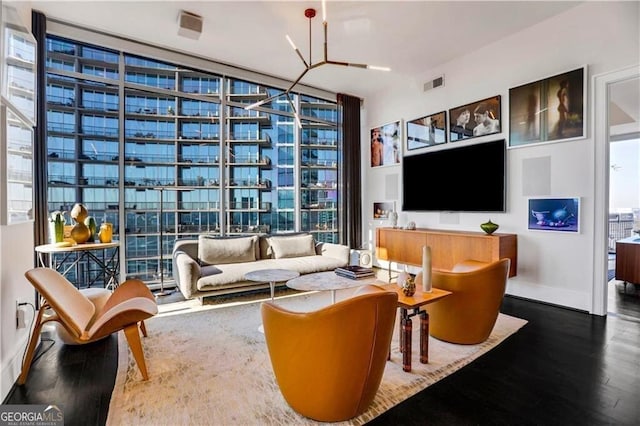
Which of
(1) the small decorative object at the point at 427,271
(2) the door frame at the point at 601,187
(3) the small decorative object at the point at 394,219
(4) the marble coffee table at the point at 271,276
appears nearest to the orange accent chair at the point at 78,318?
(4) the marble coffee table at the point at 271,276

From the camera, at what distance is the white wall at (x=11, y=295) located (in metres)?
2.05

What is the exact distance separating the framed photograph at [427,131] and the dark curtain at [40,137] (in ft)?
16.8

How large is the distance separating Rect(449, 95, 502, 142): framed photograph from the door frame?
105 cm

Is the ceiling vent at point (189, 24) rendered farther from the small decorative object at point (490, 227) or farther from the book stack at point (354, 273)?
the small decorative object at point (490, 227)

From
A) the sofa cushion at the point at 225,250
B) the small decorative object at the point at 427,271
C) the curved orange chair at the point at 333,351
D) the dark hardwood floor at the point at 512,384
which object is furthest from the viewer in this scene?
the sofa cushion at the point at 225,250

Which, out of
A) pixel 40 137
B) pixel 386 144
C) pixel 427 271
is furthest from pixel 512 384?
pixel 40 137

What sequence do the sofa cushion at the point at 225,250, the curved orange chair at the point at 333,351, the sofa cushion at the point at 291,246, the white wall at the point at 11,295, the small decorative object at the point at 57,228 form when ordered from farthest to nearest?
the sofa cushion at the point at 291,246
the sofa cushion at the point at 225,250
the small decorative object at the point at 57,228
the white wall at the point at 11,295
the curved orange chair at the point at 333,351

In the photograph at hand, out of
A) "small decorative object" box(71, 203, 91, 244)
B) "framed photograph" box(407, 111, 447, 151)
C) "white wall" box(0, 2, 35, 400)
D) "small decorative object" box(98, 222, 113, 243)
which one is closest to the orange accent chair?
"white wall" box(0, 2, 35, 400)

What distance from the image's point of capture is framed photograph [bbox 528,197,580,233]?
357 cm

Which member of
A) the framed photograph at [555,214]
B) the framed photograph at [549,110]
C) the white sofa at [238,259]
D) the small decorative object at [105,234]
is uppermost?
the framed photograph at [549,110]

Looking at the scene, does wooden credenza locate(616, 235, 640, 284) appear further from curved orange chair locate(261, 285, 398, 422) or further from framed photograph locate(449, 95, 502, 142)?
curved orange chair locate(261, 285, 398, 422)

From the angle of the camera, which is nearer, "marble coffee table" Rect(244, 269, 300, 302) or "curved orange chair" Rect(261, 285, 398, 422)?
"curved orange chair" Rect(261, 285, 398, 422)

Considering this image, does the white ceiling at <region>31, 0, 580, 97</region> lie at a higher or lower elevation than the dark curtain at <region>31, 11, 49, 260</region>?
→ higher

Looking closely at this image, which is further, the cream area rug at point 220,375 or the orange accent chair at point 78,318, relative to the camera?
the orange accent chair at point 78,318
